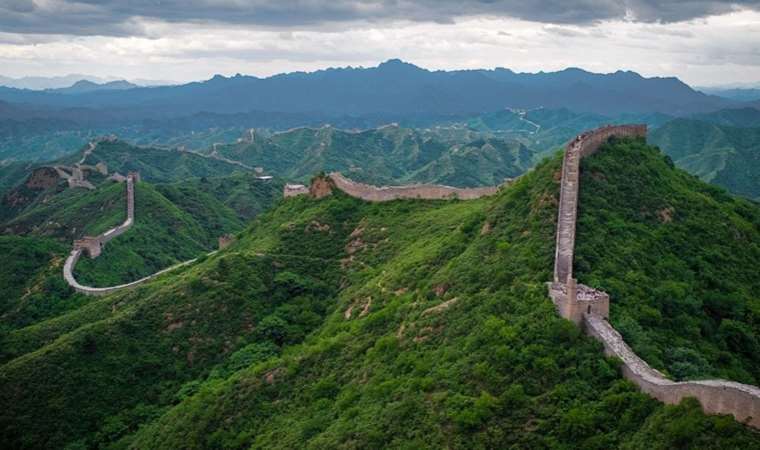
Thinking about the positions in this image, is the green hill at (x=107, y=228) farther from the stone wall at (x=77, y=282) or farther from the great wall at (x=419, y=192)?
the great wall at (x=419, y=192)

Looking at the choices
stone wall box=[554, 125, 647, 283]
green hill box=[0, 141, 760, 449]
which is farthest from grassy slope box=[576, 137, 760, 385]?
stone wall box=[554, 125, 647, 283]

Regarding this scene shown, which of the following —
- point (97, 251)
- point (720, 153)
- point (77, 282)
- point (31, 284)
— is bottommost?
point (720, 153)

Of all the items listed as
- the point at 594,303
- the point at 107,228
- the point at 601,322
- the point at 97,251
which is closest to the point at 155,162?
the point at 107,228

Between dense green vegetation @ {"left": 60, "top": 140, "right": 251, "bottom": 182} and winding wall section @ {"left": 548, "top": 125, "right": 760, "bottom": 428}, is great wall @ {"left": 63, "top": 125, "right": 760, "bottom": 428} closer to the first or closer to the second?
winding wall section @ {"left": 548, "top": 125, "right": 760, "bottom": 428}

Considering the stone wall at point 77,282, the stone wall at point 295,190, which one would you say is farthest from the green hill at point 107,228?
the stone wall at point 295,190

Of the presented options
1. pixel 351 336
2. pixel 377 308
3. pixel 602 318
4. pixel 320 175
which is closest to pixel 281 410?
pixel 351 336

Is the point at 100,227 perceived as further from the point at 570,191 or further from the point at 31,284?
the point at 570,191
